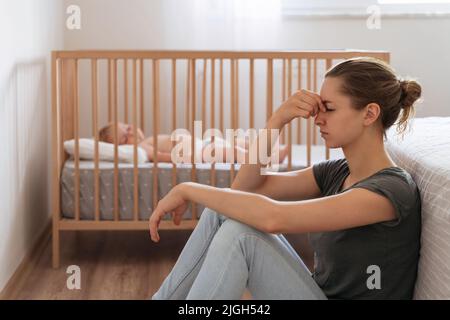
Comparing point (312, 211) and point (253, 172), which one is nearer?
point (312, 211)

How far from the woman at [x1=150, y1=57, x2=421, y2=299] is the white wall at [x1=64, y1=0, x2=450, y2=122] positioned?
2.41 metres

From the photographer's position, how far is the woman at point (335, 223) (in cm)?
150

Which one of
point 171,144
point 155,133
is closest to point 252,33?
point 171,144

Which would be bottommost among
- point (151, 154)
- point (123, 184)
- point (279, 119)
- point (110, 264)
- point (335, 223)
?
point (110, 264)

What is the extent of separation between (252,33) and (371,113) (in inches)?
101

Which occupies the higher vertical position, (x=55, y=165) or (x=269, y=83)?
(x=269, y=83)

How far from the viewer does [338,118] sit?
1.63m

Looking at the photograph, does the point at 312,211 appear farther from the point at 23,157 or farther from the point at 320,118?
the point at 23,157

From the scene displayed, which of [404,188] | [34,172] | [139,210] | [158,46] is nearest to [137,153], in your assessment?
[139,210]

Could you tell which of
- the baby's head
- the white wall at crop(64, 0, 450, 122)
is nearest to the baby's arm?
the baby's head

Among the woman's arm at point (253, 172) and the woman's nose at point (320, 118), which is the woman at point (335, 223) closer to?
the woman's nose at point (320, 118)

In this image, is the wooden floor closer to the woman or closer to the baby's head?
the baby's head

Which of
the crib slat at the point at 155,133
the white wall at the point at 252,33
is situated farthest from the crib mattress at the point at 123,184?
the white wall at the point at 252,33

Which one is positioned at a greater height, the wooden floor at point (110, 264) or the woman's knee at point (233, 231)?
the woman's knee at point (233, 231)
